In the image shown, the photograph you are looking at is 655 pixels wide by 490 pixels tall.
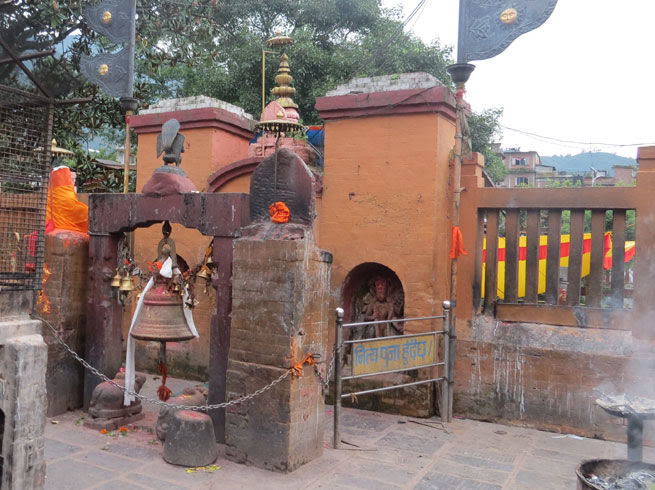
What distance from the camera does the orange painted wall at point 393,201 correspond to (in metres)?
7.90

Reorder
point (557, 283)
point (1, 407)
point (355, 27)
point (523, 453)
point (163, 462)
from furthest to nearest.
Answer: point (355, 27), point (557, 283), point (523, 453), point (163, 462), point (1, 407)

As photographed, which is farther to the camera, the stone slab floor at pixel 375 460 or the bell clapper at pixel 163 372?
the bell clapper at pixel 163 372

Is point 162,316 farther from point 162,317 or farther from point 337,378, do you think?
point 337,378

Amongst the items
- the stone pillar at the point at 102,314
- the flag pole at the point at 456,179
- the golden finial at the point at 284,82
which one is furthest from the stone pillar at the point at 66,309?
the flag pole at the point at 456,179

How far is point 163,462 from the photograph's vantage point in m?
5.90

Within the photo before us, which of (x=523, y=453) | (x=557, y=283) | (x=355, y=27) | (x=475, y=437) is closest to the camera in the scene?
(x=523, y=453)

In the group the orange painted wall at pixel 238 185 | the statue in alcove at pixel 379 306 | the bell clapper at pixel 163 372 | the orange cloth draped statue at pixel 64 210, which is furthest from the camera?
the orange painted wall at pixel 238 185

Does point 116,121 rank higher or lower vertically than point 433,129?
higher

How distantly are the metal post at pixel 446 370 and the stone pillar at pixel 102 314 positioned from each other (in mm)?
4315

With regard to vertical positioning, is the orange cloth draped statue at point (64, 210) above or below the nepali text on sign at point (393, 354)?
above

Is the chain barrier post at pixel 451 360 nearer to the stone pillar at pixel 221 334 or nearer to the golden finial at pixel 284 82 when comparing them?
the stone pillar at pixel 221 334

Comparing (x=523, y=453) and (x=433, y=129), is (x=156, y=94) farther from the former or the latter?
(x=523, y=453)

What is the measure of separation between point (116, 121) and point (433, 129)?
8926 mm

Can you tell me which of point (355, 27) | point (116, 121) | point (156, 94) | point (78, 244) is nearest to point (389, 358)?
point (78, 244)
